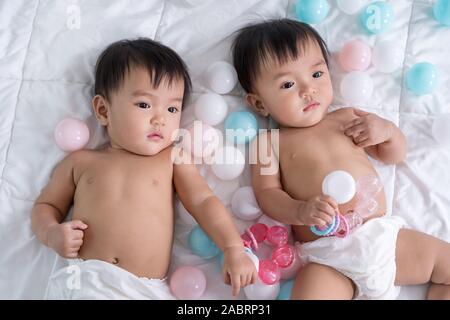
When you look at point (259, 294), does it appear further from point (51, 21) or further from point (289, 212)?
point (51, 21)

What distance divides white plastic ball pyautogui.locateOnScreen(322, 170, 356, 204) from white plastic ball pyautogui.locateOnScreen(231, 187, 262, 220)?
0.18m

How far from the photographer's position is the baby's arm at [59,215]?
126 cm

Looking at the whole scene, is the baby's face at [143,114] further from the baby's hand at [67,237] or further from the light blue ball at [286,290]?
the light blue ball at [286,290]

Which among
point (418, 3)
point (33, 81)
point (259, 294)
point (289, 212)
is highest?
point (418, 3)

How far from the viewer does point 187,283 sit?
50.9 inches

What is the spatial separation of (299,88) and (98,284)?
61 cm

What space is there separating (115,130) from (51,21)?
36cm

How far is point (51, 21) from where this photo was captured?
4.95ft

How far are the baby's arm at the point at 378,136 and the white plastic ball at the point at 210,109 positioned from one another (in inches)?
11.5

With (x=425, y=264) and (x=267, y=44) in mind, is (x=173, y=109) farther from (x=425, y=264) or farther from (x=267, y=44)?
(x=425, y=264)

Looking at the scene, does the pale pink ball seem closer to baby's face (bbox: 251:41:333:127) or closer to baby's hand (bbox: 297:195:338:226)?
baby's face (bbox: 251:41:333:127)

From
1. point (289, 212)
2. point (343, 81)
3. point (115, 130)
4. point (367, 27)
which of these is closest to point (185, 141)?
point (115, 130)

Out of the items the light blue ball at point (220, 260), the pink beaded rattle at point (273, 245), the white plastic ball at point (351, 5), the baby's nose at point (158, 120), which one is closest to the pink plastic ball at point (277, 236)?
the pink beaded rattle at point (273, 245)

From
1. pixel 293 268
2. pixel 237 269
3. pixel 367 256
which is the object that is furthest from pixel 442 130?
pixel 237 269
